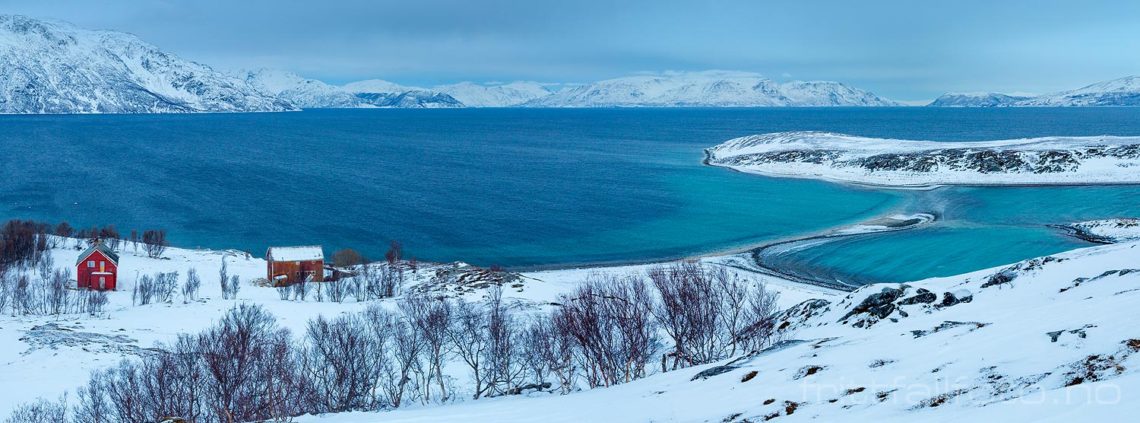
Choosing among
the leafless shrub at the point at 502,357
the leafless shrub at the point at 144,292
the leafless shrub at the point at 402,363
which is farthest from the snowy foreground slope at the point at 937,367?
the leafless shrub at the point at 144,292

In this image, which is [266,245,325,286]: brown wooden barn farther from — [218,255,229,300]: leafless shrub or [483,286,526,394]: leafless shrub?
[483,286,526,394]: leafless shrub

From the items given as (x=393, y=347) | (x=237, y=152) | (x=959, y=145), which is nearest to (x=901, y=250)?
(x=393, y=347)

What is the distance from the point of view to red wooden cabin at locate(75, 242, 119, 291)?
5434cm

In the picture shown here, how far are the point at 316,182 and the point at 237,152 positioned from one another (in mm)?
64816

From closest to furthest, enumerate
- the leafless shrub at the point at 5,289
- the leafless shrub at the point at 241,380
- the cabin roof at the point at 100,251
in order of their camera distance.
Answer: the leafless shrub at the point at 241,380 < the leafless shrub at the point at 5,289 < the cabin roof at the point at 100,251

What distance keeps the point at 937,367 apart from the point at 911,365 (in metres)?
0.77

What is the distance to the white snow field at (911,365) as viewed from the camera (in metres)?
13.2

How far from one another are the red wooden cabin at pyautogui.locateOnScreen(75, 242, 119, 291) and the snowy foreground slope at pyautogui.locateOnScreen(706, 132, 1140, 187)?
96.4 m

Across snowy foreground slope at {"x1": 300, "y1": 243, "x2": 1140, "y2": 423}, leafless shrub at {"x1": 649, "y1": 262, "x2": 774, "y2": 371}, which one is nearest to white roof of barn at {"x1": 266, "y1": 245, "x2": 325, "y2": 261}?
leafless shrub at {"x1": 649, "y1": 262, "x2": 774, "y2": 371}

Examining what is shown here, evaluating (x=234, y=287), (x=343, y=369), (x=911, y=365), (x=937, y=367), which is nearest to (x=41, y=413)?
(x=343, y=369)

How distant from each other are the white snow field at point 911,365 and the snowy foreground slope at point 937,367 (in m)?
0.05

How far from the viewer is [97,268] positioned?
55000 millimetres

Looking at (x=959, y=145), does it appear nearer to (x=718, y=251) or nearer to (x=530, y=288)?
(x=718, y=251)

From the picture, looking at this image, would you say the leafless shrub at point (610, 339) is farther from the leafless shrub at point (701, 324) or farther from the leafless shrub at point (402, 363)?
the leafless shrub at point (402, 363)
